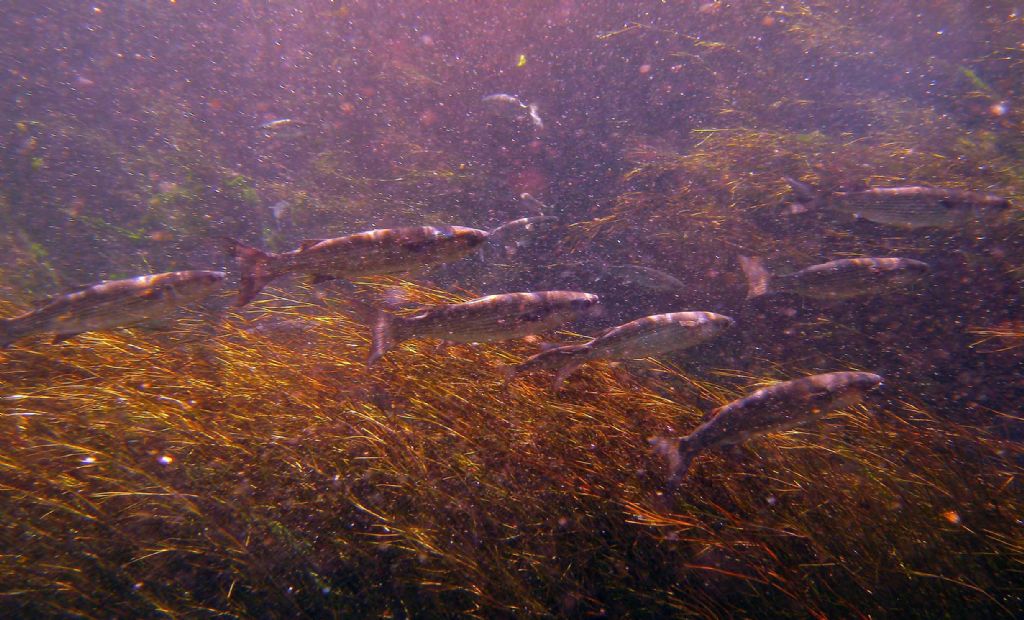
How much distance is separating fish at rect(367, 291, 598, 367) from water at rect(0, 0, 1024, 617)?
0.41 feet

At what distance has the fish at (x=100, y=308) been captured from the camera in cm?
439

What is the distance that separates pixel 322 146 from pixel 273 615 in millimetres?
14702

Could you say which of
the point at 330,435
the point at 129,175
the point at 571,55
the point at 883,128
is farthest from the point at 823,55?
the point at 129,175

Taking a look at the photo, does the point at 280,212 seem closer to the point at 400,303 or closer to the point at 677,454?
the point at 400,303

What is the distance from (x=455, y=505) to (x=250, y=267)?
3.10 metres

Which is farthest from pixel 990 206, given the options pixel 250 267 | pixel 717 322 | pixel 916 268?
pixel 250 267

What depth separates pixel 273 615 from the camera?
3.11m

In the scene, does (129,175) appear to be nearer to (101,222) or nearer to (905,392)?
(101,222)

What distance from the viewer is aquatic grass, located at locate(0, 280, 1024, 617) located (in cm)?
311

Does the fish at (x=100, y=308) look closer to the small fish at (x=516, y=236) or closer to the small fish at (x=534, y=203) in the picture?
the small fish at (x=516, y=236)

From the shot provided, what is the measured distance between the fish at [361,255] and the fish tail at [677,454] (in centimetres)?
253

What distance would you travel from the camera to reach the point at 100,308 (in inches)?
173

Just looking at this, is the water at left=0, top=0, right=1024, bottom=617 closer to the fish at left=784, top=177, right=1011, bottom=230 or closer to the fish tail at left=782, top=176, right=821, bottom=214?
the fish tail at left=782, top=176, right=821, bottom=214

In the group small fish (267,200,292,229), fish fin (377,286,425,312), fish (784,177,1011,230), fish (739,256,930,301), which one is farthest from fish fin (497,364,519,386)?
small fish (267,200,292,229)
